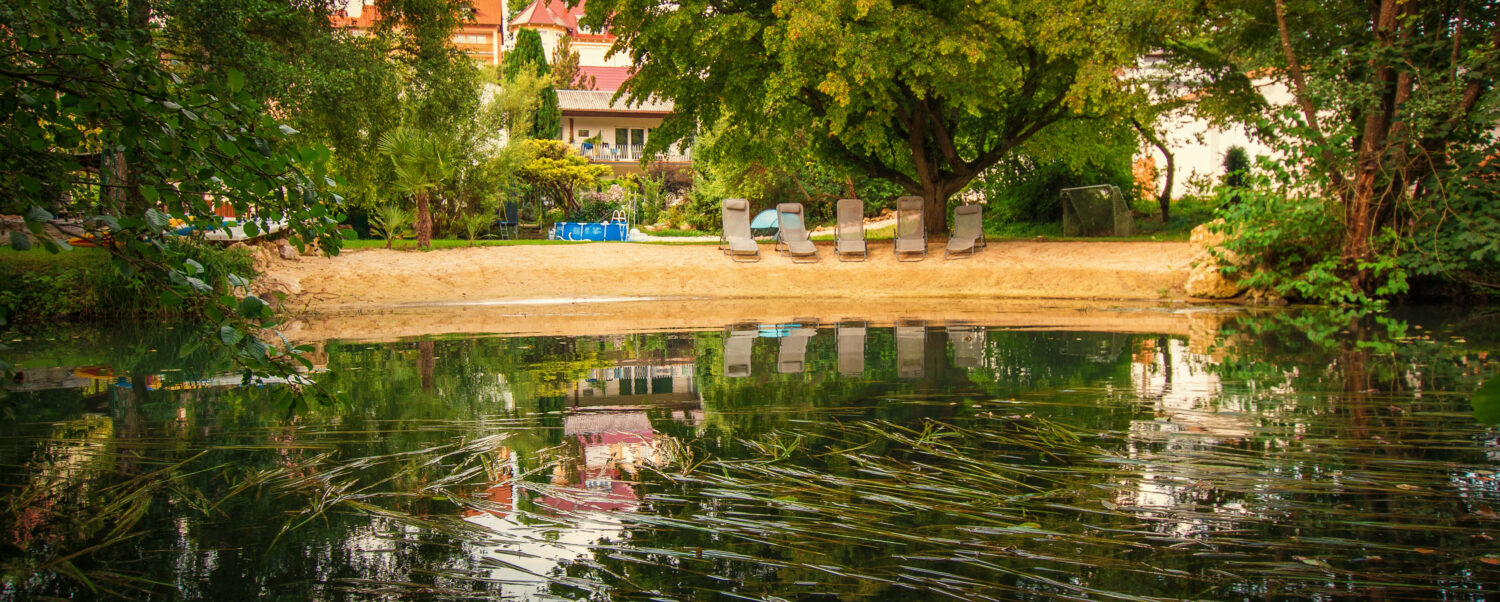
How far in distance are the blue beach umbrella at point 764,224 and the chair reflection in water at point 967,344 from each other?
15786 millimetres

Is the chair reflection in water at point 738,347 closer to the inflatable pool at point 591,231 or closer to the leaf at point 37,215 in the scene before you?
the leaf at point 37,215

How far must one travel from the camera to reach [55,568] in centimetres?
261

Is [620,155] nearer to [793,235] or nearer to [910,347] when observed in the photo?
[793,235]

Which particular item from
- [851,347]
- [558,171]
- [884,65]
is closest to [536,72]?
[558,171]

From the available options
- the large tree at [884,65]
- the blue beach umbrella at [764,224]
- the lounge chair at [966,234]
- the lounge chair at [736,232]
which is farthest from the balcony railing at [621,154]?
the lounge chair at [966,234]

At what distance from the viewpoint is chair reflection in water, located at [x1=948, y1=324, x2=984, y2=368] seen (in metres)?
6.60

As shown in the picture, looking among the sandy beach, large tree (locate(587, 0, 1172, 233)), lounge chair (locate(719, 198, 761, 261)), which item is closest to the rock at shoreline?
the sandy beach

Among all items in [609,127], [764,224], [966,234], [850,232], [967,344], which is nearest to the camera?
[967,344]

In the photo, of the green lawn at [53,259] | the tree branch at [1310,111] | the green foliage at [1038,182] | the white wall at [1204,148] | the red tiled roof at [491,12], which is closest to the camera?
the tree branch at [1310,111]

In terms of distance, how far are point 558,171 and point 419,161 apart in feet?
38.1

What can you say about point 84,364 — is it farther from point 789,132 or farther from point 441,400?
point 789,132

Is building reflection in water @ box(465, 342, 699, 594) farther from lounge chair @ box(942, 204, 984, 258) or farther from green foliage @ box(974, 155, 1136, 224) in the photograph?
green foliage @ box(974, 155, 1136, 224)

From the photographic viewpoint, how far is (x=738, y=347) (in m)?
7.69

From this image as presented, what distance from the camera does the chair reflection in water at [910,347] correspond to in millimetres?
6207
